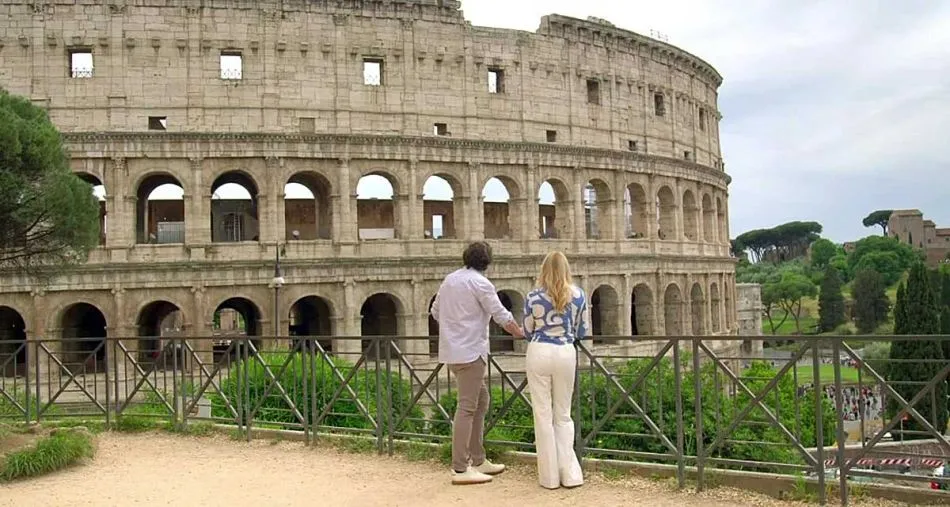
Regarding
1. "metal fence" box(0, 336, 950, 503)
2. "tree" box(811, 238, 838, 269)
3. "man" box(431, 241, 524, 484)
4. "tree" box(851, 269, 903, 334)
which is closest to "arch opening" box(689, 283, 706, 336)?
"metal fence" box(0, 336, 950, 503)

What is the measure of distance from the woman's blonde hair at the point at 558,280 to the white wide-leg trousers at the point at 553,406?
396mm

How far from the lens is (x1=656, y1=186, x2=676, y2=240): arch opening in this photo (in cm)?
3447

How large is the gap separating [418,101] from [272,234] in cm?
670

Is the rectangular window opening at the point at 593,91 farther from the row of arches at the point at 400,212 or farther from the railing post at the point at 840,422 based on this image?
the railing post at the point at 840,422

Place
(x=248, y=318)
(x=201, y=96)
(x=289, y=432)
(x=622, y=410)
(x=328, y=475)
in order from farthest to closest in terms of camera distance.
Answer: (x=248, y=318), (x=201, y=96), (x=622, y=410), (x=289, y=432), (x=328, y=475)

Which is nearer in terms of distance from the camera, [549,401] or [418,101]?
[549,401]

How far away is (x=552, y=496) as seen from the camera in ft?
23.4

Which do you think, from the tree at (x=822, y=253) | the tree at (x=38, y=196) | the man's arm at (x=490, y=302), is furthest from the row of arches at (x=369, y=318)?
the tree at (x=822, y=253)

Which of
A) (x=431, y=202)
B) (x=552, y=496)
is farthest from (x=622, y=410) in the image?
(x=431, y=202)

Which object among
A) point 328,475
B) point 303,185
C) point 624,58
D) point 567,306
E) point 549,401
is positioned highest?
point 624,58

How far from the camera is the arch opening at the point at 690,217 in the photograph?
36406 millimetres

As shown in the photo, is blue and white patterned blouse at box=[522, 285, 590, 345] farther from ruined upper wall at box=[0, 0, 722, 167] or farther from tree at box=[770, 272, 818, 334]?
Result: tree at box=[770, 272, 818, 334]

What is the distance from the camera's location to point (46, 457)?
880 centimetres

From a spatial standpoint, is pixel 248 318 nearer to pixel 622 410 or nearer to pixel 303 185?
pixel 303 185
